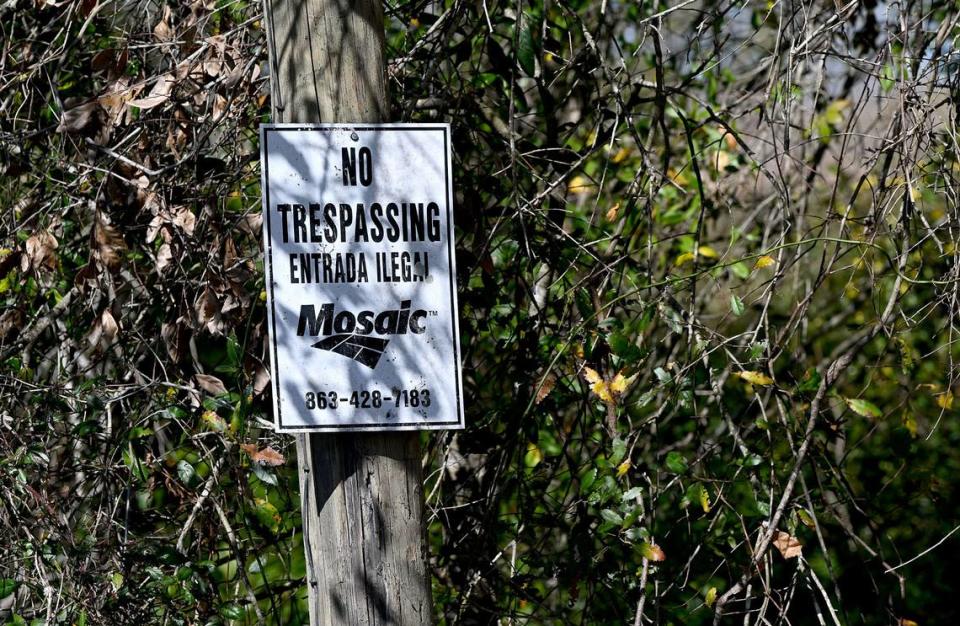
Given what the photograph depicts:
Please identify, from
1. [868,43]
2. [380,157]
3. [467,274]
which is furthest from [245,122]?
[868,43]

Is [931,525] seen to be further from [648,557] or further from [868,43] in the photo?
[648,557]

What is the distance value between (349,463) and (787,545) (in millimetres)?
1365

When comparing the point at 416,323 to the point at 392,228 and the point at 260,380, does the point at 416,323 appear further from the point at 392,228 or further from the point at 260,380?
the point at 260,380

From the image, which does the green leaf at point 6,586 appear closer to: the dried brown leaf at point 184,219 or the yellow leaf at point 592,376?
the dried brown leaf at point 184,219

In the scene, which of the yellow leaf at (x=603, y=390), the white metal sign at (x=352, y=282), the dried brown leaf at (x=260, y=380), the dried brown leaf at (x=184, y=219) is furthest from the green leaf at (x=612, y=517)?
the dried brown leaf at (x=184, y=219)

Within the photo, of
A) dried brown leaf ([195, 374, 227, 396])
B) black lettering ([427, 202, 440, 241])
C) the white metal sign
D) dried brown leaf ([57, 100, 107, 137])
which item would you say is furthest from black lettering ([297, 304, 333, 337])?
dried brown leaf ([57, 100, 107, 137])

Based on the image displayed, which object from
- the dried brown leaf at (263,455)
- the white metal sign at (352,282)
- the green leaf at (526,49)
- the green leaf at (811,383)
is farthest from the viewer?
the green leaf at (811,383)

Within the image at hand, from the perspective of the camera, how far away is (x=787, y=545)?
282 cm

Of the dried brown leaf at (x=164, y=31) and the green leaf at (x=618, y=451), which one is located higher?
the dried brown leaf at (x=164, y=31)

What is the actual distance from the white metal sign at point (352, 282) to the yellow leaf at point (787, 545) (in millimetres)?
1191

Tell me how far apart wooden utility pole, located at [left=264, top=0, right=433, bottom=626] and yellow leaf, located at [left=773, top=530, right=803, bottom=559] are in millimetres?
1147

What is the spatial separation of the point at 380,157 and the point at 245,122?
98 cm

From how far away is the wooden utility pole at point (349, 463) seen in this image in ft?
7.07

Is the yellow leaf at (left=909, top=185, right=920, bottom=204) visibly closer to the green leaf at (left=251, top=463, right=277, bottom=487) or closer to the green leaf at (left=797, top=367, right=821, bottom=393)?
the green leaf at (left=797, top=367, right=821, bottom=393)
